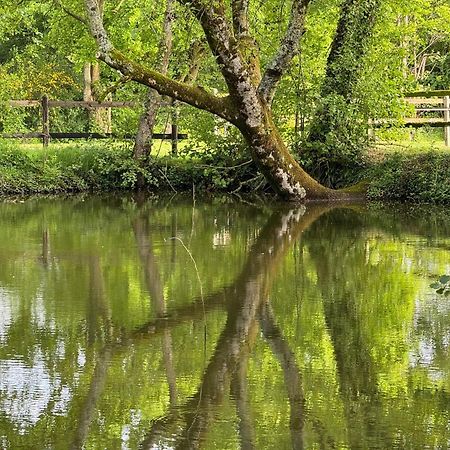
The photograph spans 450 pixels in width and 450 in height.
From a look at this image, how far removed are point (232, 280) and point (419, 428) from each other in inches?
211

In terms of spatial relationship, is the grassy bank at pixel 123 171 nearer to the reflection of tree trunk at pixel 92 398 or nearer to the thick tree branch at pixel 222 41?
the thick tree branch at pixel 222 41

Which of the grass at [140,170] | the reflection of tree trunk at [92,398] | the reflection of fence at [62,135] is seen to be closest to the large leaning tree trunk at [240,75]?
the grass at [140,170]

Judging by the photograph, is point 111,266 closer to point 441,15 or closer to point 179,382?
point 179,382

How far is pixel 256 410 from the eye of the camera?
6.91 meters

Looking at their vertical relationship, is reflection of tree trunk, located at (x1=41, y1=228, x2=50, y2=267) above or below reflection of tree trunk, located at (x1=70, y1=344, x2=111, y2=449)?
above

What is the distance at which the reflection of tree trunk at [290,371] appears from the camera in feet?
21.6

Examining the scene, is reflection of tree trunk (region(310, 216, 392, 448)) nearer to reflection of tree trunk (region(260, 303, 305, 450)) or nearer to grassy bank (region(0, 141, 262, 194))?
reflection of tree trunk (region(260, 303, 305, 450))

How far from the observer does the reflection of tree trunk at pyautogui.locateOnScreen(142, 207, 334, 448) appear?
658 centimetres

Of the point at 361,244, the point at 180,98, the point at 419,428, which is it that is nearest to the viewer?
the point at 419,428

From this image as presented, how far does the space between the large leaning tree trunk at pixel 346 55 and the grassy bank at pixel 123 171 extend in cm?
126

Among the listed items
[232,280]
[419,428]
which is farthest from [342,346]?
[232,280]

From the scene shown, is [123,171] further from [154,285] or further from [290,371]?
[290,371]

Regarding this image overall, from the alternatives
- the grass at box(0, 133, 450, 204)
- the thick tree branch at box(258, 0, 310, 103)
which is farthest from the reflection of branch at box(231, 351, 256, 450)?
the grass at box(0, 133, 450, 204)

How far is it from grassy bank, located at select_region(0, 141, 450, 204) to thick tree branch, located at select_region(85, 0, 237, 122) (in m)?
3.43
